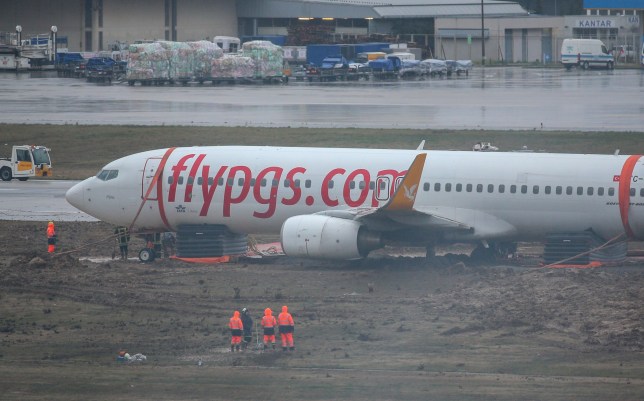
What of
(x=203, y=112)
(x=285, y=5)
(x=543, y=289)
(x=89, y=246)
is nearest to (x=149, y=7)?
→ (x=285, y=5)

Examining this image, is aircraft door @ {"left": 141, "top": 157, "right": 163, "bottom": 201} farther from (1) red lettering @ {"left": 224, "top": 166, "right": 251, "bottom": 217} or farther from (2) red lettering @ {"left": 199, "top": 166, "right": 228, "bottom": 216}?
(1) red lettering @ {"left": 224, "top": 166, "right": 251, "bottom": 217}

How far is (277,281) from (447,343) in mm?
8491

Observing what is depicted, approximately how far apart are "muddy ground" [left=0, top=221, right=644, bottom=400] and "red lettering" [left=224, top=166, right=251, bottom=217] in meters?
1.98

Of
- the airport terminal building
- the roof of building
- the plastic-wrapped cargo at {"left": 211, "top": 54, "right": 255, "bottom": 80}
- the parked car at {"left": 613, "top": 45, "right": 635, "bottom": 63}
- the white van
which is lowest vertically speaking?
the plastic-wrapped cargo at {"left": 211, "top": 54, "right": 255, "bottom": 80}

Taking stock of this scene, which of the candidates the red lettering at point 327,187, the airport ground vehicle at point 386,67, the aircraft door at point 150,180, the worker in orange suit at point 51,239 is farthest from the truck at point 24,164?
the airport ground vehicle at point 386,67

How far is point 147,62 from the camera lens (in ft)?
347

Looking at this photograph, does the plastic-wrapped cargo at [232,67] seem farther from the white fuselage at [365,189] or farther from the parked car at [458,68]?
the white fuselage at [365,189]

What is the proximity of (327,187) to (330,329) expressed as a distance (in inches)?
352

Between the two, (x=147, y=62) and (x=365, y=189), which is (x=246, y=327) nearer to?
(x=365, y=189)

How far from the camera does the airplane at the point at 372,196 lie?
35.6 m

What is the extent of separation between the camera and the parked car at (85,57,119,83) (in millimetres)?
113694

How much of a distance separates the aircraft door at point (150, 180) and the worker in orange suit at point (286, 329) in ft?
41.8

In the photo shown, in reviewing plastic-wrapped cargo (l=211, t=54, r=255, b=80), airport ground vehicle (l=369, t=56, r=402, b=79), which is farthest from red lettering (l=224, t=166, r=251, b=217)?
airport ground vehicle (l=369, t=56, r=402, b=79)

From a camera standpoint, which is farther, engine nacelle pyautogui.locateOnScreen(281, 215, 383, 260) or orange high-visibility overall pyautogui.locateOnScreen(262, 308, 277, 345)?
engine nacelle pyautogui.locateOnScreen(281, 215, 383, 260)
